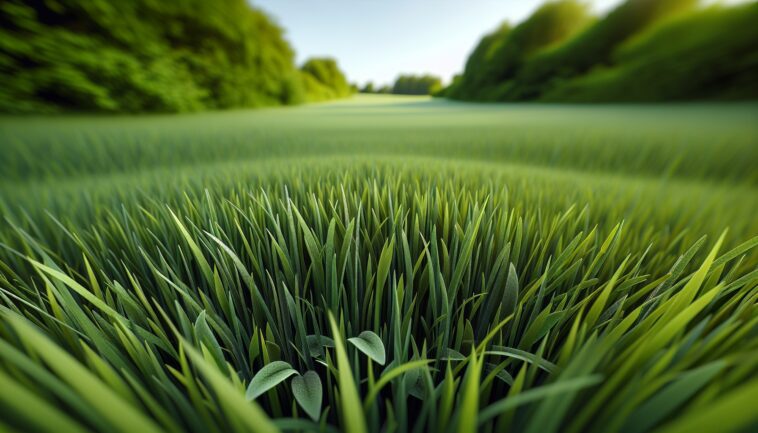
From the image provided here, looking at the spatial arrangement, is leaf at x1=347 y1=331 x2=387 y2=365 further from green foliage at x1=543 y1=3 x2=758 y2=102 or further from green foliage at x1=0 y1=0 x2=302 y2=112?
green foliage at x1=543 y1=3 x2=758 y2=102

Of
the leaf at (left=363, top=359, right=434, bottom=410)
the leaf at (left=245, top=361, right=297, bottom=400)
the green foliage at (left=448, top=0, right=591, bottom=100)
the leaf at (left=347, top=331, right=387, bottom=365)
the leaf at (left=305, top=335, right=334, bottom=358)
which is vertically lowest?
the leaf at (left=305, top=335, right=334, bottom=358)

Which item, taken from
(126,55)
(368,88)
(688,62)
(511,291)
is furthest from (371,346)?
(368,88)

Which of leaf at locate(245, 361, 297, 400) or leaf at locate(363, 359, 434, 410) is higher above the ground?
leaf at locate(363, 359, 434, 410)

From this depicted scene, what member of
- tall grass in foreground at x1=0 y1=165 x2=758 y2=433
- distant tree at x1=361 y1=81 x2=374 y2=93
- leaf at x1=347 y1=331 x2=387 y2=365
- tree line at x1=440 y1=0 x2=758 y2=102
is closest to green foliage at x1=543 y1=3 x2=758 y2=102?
tree line at x1=440 y1=0 x2=758 y2=102

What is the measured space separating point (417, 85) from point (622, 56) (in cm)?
746

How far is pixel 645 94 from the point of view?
206 inches

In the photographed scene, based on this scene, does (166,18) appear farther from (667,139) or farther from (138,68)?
(667,139)

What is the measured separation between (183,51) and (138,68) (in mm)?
1022

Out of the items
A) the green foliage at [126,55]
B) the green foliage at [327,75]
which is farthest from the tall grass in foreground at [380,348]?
the green foliage at [327,75]

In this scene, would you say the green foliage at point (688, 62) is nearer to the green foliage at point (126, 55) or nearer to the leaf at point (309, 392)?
the leaf at point (309, 392)

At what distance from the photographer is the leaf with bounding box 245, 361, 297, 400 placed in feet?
0.71

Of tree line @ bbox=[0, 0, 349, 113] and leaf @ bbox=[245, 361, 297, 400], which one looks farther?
tree line @ bbox=[0, 0, 349, 113]

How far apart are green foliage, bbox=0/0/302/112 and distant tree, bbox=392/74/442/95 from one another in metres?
8.30

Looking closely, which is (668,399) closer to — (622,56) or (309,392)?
(309,392)
